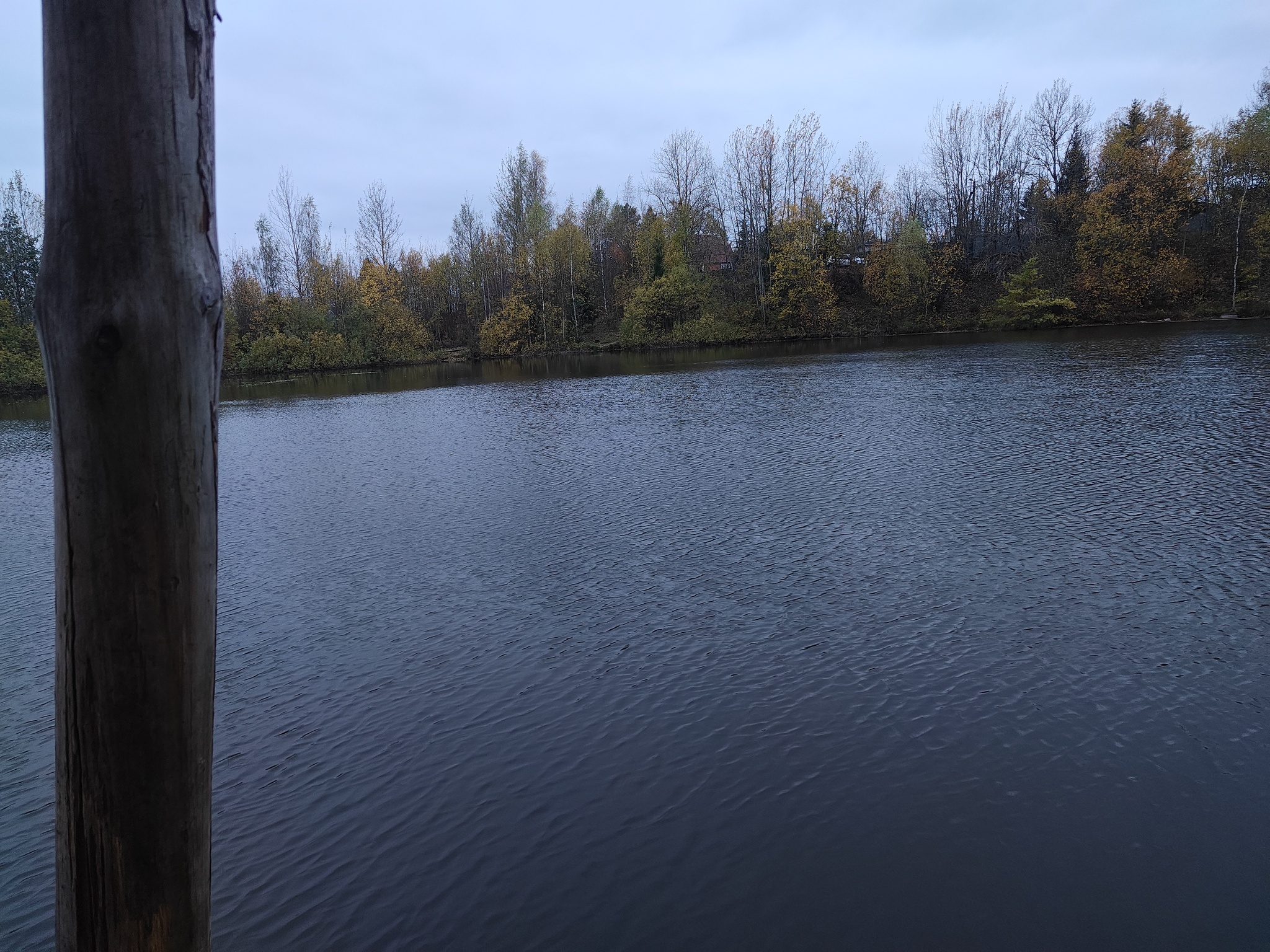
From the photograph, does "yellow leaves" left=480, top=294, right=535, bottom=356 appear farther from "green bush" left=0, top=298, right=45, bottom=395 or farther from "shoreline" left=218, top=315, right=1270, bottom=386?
"green bush" left=0, top=298, right=45, bottom=395

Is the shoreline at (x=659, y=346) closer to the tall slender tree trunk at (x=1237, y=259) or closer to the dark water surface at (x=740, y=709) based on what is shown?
the tall slender tree trunk at (x=1237, y=259)

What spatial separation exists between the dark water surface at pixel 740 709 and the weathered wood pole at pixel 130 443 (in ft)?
10.4

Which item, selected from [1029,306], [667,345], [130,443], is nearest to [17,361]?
[667,345]

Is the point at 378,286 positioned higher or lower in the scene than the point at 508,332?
higher

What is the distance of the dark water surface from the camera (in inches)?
198

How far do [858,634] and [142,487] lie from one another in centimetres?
763

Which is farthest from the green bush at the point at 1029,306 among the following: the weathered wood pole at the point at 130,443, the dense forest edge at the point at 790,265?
the weathered wood pole at the point at 130,443

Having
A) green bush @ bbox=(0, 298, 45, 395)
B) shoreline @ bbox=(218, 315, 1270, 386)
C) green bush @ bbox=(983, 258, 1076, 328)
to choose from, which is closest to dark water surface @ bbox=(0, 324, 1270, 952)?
shoreline @ bbox=(218, 315, 1270, 386)

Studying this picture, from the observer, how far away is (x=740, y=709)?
7.30m

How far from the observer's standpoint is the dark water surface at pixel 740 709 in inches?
198

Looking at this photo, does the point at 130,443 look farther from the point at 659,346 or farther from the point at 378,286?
the point at 378,286

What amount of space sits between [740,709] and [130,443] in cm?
608

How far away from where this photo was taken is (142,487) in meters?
2.10

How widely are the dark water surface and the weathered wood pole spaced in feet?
10.4
